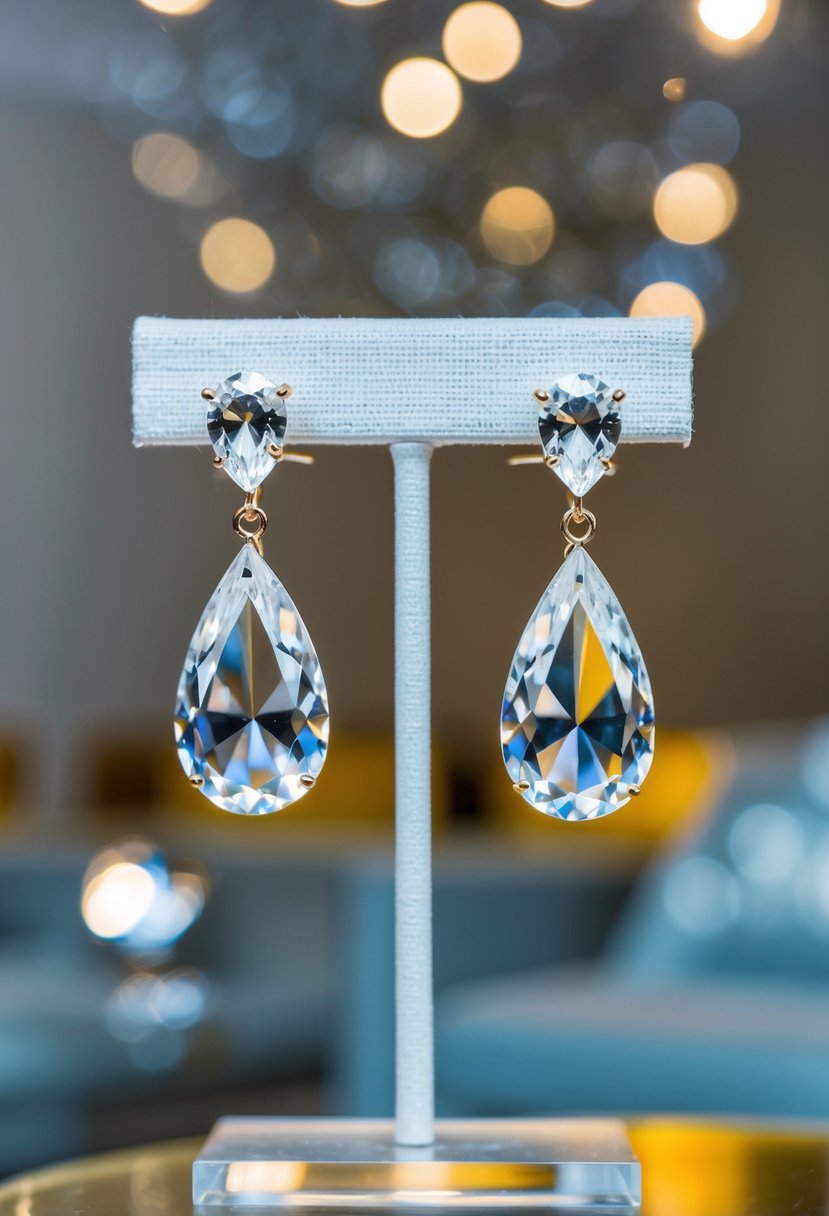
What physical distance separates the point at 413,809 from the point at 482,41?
1434 millimetres

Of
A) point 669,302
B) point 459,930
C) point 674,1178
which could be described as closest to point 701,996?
point 459,930

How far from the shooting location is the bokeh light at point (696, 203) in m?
1.80

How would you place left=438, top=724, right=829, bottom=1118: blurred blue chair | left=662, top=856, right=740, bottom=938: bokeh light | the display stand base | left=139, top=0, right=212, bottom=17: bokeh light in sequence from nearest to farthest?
the display stand base, left=438, top=724, right=829, bottom=1118: blurred blue chair, left=662, top=856, right=740, bottom=938: bokeh light, left=139, top=0, right=212, bottom=17: bokeh light

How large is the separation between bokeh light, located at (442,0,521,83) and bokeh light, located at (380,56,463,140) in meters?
0.03

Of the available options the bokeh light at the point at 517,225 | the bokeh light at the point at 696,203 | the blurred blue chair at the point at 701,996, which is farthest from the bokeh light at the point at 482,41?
the blurred blue chair at the point at 701,996

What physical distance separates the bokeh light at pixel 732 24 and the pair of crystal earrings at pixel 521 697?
53.6 inches

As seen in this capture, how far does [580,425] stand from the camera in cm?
54

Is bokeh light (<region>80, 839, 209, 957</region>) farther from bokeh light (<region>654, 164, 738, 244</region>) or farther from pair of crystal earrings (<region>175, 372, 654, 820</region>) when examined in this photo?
pair of crystal earrings (<region>175, 372, 654, 820</region>)

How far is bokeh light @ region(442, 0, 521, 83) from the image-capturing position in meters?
1.73

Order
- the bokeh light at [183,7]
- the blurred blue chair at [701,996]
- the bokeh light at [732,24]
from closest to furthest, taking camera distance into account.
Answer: the blurred blue chair at [701,996]
the bokeh light at [732,24]
the bokeh light at [183,7]

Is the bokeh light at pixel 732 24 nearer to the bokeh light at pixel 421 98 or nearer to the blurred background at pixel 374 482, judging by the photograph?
the blurred background at pixel 374 482

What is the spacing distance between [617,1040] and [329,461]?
0.83m

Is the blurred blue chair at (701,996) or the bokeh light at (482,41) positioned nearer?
the blurred blue chair at (701,996)

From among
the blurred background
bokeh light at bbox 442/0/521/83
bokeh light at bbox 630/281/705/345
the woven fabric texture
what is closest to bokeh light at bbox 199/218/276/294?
the blurred background
